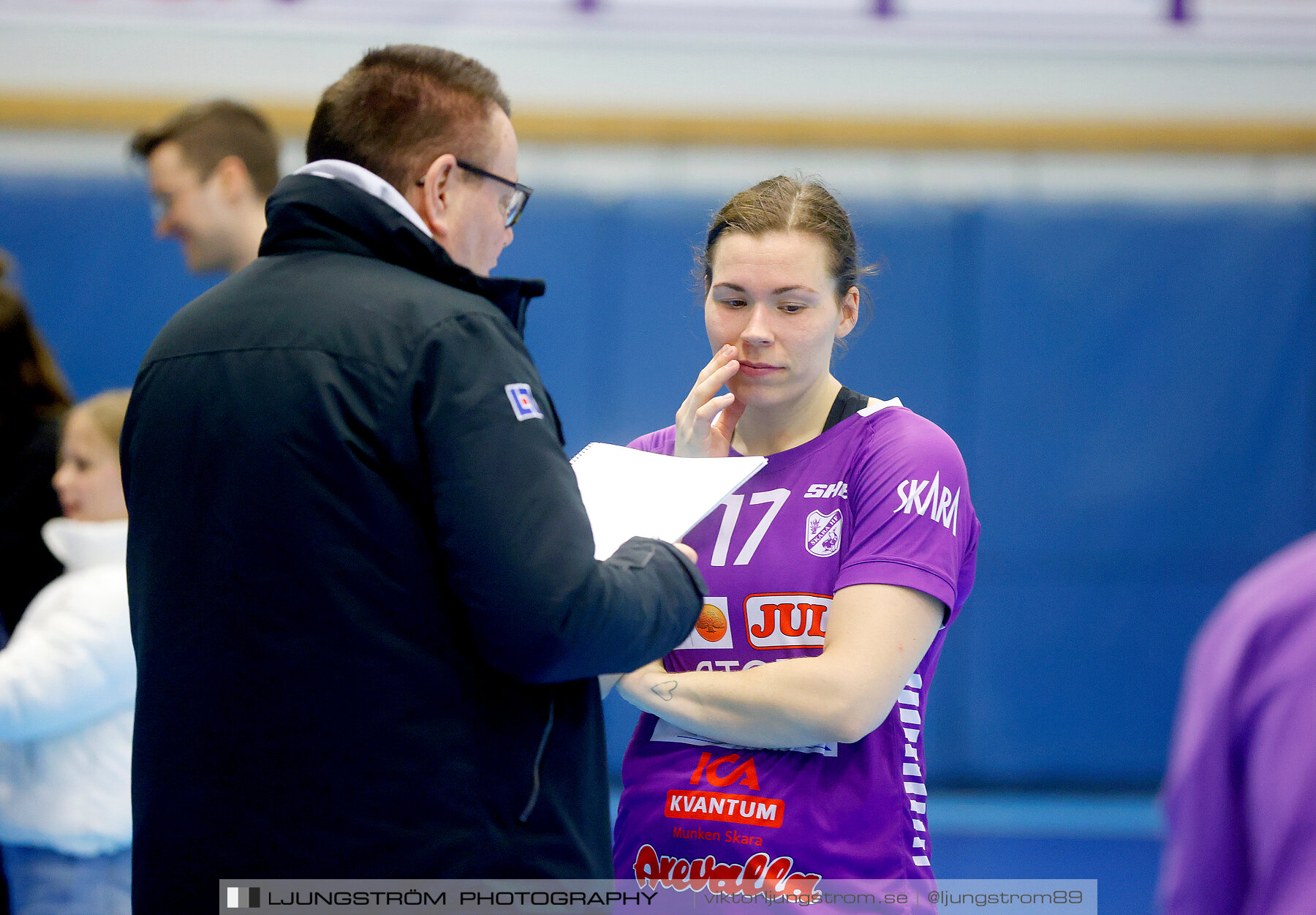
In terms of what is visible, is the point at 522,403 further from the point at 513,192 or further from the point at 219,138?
the point at 219,138

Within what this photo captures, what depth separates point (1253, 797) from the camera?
68 centimetres

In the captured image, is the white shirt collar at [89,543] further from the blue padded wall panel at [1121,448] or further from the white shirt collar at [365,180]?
the blue padded wall panel at [1121,448]

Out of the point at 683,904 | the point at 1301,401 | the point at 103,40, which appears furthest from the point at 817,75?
the point at 683,904

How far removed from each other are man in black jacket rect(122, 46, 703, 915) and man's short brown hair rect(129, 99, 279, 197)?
1.84m

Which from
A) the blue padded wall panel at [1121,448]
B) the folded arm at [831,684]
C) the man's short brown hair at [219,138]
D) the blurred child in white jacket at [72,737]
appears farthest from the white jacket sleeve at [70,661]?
the blue padded wall panel at [1121,448]

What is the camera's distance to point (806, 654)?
1.57m

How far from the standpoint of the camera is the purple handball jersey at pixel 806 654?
4.90ft

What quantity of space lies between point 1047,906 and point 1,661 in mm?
2176

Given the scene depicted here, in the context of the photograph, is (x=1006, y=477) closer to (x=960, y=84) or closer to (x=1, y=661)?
(x=960, y=84)

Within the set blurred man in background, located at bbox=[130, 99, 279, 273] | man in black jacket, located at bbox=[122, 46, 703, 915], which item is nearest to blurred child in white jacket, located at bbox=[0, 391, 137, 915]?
blurred man in background, located at bbox=[130, 99, 279, 273]

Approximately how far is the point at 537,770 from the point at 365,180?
0.72 metres

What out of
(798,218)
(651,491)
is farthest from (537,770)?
(798,218)

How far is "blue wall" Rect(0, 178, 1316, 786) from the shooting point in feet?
14.0

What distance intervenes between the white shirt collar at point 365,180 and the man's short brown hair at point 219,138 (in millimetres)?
1787
